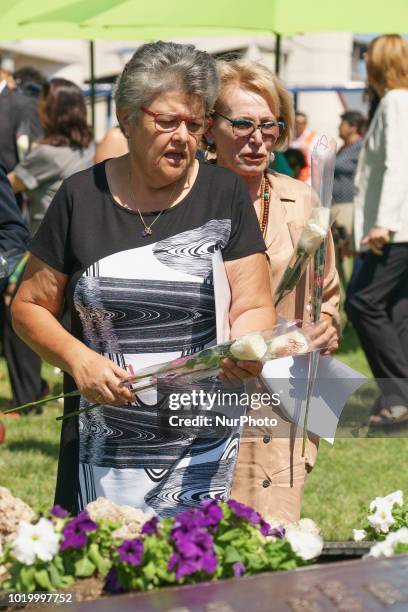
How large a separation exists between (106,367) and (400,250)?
4.34 metres

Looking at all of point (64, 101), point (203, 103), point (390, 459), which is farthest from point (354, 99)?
point (203, 103)

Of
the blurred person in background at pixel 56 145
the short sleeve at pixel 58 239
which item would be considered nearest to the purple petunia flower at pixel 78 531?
the short sleeve at pixel 58 239

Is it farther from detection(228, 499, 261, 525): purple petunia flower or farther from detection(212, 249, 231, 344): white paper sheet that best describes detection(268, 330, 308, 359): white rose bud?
detection(228, 499, 261, 525): purple petunia flower

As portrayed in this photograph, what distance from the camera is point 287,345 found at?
2736 millimetres

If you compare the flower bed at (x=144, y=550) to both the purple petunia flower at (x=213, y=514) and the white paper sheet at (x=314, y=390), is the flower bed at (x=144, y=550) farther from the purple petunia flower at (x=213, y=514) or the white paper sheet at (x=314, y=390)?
the white paper sheet at (x=314, y=390)

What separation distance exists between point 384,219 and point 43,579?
487 cm

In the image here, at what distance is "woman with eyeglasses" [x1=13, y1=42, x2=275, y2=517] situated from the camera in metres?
3.01

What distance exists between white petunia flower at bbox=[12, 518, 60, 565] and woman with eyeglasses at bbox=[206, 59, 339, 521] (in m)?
1.16

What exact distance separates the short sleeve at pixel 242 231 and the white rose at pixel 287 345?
38 centimetres

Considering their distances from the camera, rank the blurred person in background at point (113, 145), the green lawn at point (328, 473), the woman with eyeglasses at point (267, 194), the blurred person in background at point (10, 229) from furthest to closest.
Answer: the blurred person in background at point (113, 145)
the green lawn at point (328, 473)
the blurred person in background at point (10, 229)
the woman with eyeglasses at point (267, 194)

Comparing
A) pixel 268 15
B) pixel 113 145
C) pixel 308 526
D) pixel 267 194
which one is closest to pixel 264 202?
→ pixel 267 194

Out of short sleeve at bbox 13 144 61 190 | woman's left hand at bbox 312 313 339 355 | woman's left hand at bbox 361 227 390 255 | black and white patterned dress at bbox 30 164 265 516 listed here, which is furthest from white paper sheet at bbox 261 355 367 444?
short sleeve at bbox 13 144 61 190

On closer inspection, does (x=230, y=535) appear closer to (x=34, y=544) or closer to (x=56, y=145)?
(x=34, y=544)

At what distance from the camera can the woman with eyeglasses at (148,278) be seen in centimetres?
301
